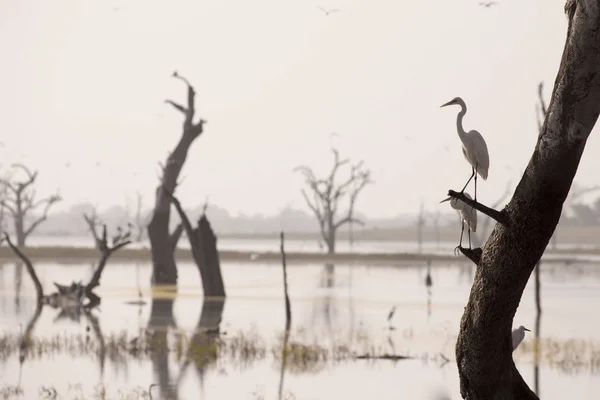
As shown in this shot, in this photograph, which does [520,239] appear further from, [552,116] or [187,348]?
[187,348]

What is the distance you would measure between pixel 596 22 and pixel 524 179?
1114 millimetres

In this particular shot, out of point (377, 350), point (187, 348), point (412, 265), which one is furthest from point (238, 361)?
point (412, 265)

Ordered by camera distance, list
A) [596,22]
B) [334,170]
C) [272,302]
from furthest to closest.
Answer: [334,170] → [272,302] → [596,22]

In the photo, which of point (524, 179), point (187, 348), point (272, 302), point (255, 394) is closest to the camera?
point (524, 179)

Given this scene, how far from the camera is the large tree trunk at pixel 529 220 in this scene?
6.31 metres

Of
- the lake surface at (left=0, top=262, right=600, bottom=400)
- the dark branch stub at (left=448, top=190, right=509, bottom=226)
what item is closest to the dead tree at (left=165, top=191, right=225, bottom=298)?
the lake surface at (left=0, top=262, right=600, bottom=400)

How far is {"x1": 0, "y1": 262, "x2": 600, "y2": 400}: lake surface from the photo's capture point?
16.9 meters

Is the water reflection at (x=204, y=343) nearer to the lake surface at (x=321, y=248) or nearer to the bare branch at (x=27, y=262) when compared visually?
the bare branch at (x=27, y=262)

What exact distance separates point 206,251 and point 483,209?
89.6ft

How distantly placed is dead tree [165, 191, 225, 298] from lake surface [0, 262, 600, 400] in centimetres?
83

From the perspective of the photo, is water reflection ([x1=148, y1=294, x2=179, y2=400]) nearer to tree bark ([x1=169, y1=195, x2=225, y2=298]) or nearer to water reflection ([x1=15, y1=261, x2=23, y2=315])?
tree bark ([x1=169, y1=195, x2=225, y2=298])

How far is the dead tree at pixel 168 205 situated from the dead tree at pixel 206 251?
17.6 feet

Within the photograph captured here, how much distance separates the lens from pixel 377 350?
21.7 metres

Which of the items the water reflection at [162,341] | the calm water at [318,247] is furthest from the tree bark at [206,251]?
the calm water at [318,247]
